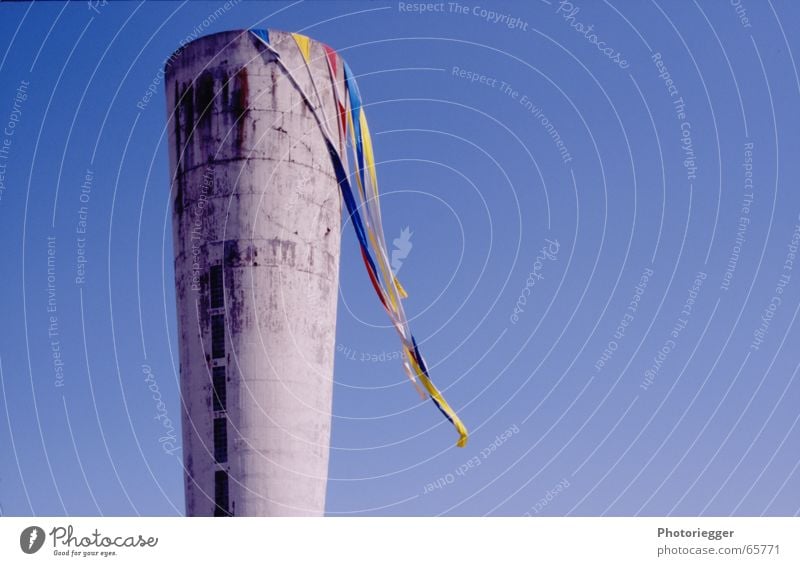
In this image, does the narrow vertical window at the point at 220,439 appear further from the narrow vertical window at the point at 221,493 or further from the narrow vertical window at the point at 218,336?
the narrow vertical window at the point at 218,336

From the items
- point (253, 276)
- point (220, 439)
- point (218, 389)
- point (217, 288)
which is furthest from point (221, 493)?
point (253, 276)

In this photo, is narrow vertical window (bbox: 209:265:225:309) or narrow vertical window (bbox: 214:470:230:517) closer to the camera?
narrow vertical window (bbox: 214:470:230:517)

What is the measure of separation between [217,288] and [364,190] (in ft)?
16.3

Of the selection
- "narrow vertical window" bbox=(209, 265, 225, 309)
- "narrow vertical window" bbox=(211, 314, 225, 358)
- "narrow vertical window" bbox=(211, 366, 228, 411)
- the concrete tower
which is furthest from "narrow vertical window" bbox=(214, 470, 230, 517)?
"narrow vertical window" bbox=(209, 265, 225, 309)

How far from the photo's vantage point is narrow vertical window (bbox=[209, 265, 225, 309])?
1395 inches

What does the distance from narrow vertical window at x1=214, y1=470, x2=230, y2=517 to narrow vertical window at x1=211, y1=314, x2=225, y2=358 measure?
286 cm

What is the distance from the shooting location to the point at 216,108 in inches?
1435

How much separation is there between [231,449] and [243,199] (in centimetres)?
604

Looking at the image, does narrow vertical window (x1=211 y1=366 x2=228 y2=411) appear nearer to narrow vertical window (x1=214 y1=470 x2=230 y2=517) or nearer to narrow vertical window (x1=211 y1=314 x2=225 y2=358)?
narrow vertical window (x1=211 y1=314 x2=225 y2=358)
